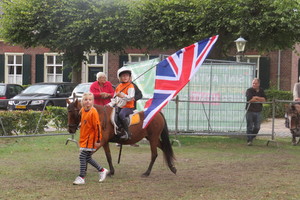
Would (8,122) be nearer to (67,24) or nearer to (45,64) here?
(67,24)

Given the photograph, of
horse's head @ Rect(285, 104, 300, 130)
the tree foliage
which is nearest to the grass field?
horse's head @ Rect(285, 104, 300, 130)

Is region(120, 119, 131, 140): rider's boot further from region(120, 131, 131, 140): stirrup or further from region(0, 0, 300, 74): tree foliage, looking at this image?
region(0, 0, 300, 74): tree foliage

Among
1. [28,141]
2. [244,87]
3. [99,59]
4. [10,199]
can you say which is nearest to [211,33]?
[244,87]

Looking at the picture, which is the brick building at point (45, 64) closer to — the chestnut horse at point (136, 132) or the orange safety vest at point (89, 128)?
the chestnut horse at point (136, 132)

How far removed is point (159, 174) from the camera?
360 inches

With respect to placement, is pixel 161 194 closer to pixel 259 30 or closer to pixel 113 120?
pixel 113 120

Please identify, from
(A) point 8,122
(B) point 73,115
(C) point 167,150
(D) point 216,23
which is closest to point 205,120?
(A) point 8,122

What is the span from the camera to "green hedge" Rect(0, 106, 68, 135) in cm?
1406

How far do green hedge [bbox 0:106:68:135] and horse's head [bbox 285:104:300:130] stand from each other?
6.45 m

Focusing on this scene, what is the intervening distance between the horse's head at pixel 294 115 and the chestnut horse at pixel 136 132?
20.3ft

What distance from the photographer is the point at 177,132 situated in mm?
14586

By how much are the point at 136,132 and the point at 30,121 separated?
255 inches

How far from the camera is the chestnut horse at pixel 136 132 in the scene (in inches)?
325

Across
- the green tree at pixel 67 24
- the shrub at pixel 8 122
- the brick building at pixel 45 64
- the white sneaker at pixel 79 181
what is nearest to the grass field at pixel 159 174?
the white sneaker at pixel 79 181
